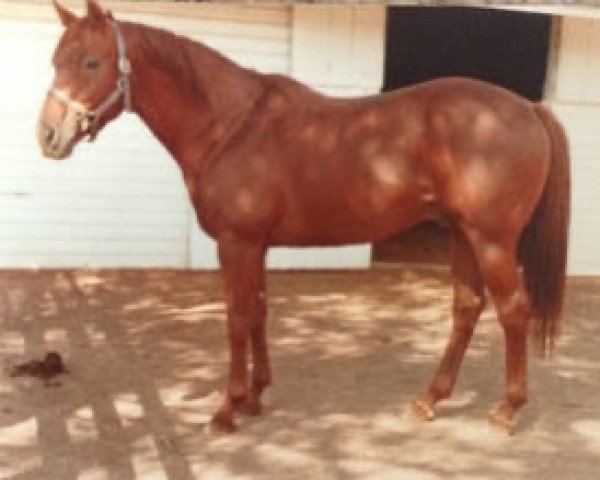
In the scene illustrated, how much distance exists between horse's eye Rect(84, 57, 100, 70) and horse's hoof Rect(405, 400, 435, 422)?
236 cm

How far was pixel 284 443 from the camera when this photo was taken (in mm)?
4418

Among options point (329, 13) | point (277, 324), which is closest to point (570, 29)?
point (329, 13)

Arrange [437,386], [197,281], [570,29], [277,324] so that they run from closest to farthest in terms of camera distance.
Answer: [437,386] → [277,324] → [197,281] → [570,29]

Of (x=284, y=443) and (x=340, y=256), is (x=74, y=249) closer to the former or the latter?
(x=340, y=256)

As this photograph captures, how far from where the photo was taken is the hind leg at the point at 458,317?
4.77 metres

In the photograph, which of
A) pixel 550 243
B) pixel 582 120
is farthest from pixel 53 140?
pixel 582 120

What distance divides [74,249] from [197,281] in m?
1.15

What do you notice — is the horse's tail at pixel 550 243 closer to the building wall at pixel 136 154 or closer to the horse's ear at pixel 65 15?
the horse's ear at pixel 65 15

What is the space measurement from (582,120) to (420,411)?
4.62 meters

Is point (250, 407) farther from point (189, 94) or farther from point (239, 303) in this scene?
point (189, 94)

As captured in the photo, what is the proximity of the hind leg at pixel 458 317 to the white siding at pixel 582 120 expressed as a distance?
13.3 ft

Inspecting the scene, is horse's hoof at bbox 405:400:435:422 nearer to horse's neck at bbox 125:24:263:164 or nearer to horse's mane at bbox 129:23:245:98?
horse's neck at bbox 125:24:263:164

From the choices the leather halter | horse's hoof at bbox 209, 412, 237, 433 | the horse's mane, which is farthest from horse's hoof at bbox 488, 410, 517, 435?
the leather halter

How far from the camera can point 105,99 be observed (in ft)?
14.0
